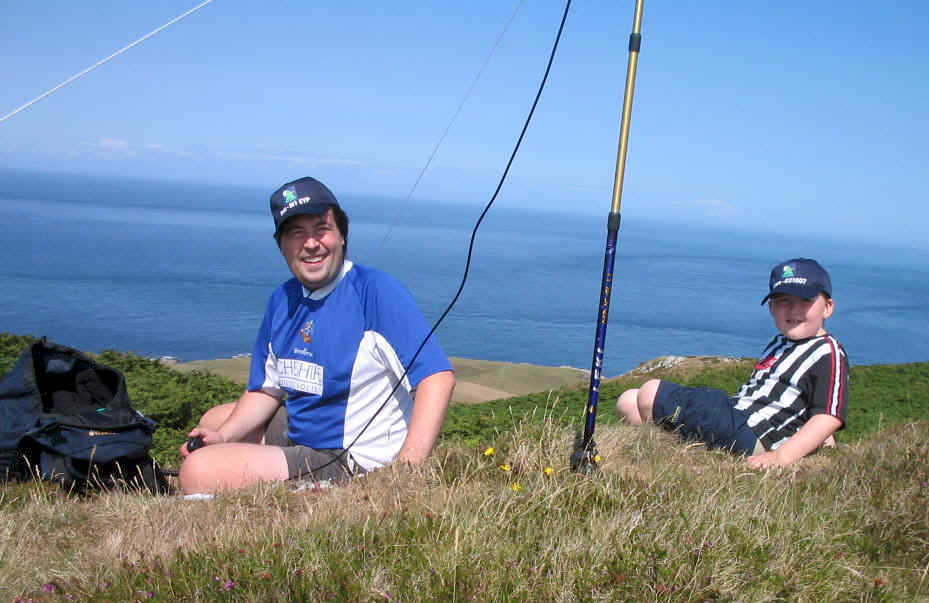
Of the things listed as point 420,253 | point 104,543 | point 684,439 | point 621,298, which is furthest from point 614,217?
point 420,253

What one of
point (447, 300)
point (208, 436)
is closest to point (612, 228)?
point (208, 436)

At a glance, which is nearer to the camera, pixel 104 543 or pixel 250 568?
pixel 250 568

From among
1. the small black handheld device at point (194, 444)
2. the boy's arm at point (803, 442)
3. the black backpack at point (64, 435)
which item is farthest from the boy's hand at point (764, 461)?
the black backpack at point (64, 435)

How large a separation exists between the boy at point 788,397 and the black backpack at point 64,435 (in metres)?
3.43

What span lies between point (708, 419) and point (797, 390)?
0.64m

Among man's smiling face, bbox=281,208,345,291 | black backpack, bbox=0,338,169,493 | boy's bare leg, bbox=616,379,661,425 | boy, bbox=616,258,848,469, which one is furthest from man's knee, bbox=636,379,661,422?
black backpack, bbox=0,338,169,493

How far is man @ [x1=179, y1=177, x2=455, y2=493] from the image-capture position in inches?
156

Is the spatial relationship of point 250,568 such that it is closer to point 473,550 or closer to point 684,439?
point 473,550

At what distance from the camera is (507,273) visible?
128 m

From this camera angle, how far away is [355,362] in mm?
4078

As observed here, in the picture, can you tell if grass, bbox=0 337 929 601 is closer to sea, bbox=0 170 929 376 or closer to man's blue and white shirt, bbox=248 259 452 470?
man's blue and white shirt, bbox=248 259 452 470

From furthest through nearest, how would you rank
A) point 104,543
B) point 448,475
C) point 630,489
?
point 448,475, point 630,489, point 104,543

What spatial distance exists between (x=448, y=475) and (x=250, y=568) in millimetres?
1271

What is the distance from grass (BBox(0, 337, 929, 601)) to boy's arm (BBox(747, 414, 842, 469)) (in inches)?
12.1
